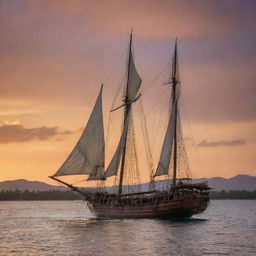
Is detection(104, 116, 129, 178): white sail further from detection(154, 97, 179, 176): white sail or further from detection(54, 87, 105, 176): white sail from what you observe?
detection(154, 97, 179, 176): white sail

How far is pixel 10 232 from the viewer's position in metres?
67.7

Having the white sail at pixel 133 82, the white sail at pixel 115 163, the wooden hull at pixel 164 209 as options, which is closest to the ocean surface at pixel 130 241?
the wooden hull at pixel 164 209

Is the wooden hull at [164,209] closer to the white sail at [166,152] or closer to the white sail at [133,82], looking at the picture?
the white sail at [166,152]

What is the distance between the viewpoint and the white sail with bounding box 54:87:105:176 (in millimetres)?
77562

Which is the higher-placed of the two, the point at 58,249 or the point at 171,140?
the point at 171,140

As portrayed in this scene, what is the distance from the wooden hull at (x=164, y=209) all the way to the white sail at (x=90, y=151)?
6.86 metres

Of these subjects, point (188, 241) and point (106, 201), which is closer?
point (188, 241)

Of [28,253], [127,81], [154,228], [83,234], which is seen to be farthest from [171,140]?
[28,253]

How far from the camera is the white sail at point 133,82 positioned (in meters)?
83.3

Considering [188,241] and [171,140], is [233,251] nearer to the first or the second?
[188,241]

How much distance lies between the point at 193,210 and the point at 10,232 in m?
26.0

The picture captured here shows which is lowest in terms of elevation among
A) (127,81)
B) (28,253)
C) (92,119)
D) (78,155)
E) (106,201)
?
(28,253)

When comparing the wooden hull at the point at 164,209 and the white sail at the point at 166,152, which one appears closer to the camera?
the wooden hull at the point at 164,209

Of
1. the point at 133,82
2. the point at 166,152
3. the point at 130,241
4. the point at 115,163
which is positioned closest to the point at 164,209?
the point at 166,152
